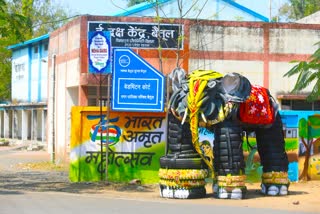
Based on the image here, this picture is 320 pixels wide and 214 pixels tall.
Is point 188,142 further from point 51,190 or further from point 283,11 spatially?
point 283,11

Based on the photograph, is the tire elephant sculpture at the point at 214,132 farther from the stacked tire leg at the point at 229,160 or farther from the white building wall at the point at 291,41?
the white building wall at the point at 291,41

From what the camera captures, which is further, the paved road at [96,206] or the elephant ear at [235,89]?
the elephant ear at [235,89]

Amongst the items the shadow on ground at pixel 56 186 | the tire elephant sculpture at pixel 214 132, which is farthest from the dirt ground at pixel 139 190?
the tire elephant sculpture at pixel 214 132

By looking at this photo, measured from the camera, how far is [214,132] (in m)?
12.7

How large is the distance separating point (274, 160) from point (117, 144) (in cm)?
403

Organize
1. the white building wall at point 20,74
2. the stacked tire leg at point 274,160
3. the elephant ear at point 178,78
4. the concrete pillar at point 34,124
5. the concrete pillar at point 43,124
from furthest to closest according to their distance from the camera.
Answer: the white building wall at point 20,74 → the concrete pillar at point 34,124 → the concrete pillar at point 43,124 → the stacked tire leg at point 274,160 → the elephant ear at point 178,78

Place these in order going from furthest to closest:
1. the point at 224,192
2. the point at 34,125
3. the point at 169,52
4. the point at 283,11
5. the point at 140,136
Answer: the point at 283,11 → the point at 34,125 → the point at 169,52 → the point at 140,136 → the point at 224,192

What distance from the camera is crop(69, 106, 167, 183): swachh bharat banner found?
15.3 meters

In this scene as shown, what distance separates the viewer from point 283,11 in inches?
2191

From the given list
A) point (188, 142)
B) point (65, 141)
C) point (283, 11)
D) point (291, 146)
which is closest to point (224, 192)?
point (188, 142)

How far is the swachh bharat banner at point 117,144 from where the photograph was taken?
1530cm

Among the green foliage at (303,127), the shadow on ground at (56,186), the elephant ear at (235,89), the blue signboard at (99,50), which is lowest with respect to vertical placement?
the shadow on ground at (56,186)

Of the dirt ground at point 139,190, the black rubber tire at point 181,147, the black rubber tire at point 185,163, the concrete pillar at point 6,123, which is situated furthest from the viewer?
the concrete pillar at point 6,123

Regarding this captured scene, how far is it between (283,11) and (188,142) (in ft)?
148
